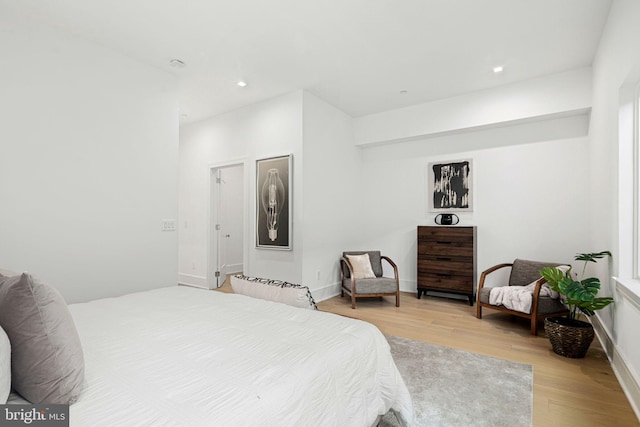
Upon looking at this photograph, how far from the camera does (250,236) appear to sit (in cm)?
492

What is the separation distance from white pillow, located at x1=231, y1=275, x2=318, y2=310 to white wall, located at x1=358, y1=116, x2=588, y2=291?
3.43 meters

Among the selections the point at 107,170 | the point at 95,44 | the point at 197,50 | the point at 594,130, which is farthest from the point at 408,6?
the point at 107,170

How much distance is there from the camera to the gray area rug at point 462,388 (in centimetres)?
188

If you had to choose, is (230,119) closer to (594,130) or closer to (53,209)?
(53,209)

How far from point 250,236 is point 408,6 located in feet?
11.7

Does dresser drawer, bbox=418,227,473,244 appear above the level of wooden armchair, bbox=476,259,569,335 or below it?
above

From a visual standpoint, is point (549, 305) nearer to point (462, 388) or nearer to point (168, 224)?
point (462, 388)

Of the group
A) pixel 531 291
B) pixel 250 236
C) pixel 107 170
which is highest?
pixel 107 170

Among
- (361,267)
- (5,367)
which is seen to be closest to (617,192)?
(361,267)

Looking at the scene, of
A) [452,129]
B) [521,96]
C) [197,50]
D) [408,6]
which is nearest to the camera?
[408,6]

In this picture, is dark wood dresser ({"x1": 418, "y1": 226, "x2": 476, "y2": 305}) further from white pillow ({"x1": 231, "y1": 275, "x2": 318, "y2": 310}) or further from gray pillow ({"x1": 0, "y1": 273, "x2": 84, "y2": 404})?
gray pillow ({"x1": 0, "y1": 273, "x2": 84, "y2": 404})

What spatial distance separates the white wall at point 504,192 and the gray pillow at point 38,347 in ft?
15.6

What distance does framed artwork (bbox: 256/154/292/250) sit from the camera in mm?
4438

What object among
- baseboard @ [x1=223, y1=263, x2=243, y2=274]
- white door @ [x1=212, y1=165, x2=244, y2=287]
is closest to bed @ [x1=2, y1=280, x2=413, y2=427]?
white door @ [x1=212, y1=165, x2=244, y2=287]
